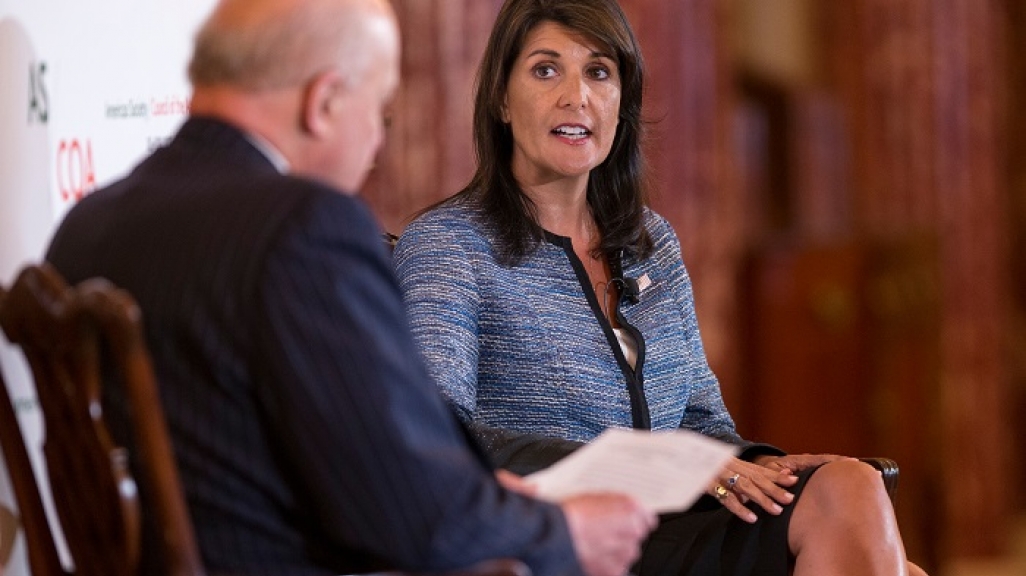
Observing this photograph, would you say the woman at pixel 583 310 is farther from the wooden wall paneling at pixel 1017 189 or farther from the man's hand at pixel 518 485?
the wooden wall paneling at pixel 1017 189

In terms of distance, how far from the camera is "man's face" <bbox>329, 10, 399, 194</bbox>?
1.87 meters

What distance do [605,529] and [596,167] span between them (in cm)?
159

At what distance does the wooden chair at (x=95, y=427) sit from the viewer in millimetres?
1614

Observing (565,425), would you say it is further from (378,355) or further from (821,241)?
(821,241)

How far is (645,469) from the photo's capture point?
191 cm

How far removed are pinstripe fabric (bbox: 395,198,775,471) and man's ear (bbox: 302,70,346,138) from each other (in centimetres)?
98

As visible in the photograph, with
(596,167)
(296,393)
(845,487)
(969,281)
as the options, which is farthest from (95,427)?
(969,281)

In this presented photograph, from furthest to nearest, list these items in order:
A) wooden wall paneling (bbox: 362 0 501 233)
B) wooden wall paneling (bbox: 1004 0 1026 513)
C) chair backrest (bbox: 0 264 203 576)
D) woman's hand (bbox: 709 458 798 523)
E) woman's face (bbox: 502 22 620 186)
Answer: wooden wall paneling (bbox: 1004 0 1026 513)
wooden wall paneling (bbox: 362 0 501 233)
woman's face (bbox: 502 22 620 186)
woman's hand (bbox: 709 458 798 523)
chair backrest (bbox: 0 264 203 576)

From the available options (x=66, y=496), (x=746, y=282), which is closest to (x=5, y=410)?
(x=66, y=496)

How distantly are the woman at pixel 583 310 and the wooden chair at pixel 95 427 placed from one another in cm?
95

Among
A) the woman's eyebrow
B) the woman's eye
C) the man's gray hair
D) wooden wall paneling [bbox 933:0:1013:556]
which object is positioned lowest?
wooden wall paneling [bbox 933:0:1013:556]

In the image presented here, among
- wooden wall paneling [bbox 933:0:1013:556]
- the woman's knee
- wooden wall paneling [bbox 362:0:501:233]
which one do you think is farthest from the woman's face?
wooden wall paneling [bbox 933:0:1013:556]

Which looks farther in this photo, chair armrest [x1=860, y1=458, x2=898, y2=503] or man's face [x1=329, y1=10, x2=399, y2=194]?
chair armrest [x1=860, y1=458, x2=898, y2=503]

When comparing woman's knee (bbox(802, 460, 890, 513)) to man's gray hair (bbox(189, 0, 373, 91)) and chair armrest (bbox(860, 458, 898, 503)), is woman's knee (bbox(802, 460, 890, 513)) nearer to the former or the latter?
chair armrest (bbox(860, 458, 898, 503))
